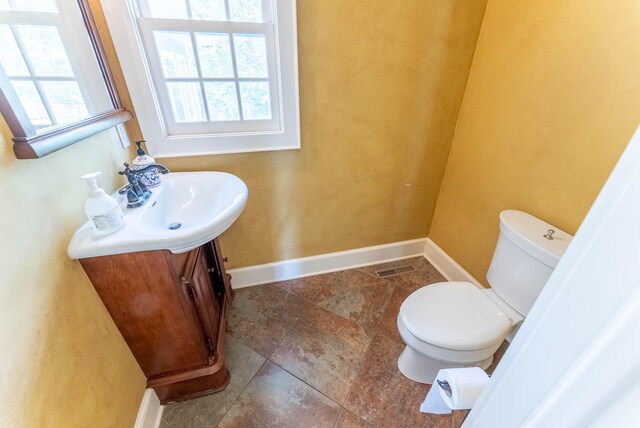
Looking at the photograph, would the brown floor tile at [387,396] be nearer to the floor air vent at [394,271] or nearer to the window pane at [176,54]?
the floor air vent at [394,271]

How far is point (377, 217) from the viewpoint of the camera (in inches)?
75.5

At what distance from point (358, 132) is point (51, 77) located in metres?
1.29

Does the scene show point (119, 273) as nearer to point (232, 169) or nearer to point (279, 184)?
point (232, 169)

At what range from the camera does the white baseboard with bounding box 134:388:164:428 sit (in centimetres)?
106

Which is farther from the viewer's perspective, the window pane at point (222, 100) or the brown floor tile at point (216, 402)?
the window pane at point (222, 100)

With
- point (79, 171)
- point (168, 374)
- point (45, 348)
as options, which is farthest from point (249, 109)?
point (168, 374)

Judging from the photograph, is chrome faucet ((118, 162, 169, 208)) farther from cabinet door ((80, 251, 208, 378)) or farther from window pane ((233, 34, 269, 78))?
window pane ((233, 34, 269, 78))

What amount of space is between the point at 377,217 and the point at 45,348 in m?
1.70

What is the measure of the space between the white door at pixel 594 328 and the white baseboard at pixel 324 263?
62.5 inches

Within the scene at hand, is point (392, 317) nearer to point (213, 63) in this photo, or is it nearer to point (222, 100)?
point (222, 100)

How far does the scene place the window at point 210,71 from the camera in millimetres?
1136

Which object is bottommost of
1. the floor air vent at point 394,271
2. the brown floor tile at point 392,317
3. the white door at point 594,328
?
the brown floor tile at point 392,317

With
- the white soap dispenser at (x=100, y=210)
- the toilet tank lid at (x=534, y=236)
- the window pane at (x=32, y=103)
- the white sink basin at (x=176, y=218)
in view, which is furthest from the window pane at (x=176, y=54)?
the toilet tank lid at (x=534, y=236)

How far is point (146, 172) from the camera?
1.12 m
